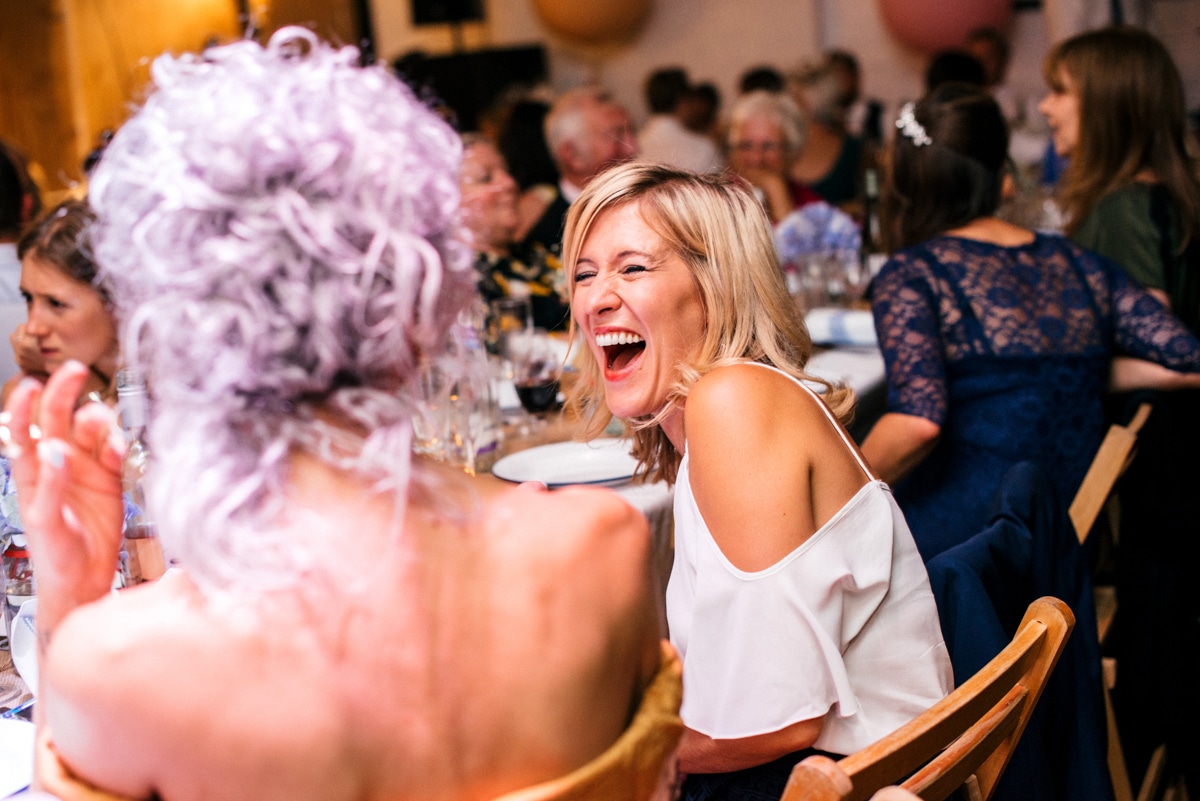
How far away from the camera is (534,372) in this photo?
8.10 ft

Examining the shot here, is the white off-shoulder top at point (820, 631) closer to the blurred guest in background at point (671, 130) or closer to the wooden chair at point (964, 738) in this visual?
the wooden chair at point (964, 738)

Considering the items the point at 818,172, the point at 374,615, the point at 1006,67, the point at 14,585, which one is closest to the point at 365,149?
the point at 374,615

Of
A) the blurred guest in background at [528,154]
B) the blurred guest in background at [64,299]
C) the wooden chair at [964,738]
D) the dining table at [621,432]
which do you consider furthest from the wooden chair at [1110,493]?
the blurred guest in background at [528,154]

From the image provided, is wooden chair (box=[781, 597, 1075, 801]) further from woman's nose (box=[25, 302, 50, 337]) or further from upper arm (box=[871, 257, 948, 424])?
woman's nose (box=[25, 302, 50, 337])

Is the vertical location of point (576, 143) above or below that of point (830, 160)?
above

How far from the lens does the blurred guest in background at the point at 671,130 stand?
19.5ft

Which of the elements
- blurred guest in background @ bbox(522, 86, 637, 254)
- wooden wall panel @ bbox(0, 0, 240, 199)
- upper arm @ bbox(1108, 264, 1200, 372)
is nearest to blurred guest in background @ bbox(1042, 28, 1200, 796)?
upper arm @ bbox(1108, 264, 1200, 372)

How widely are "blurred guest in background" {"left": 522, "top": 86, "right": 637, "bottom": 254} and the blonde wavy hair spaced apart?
10.0ft

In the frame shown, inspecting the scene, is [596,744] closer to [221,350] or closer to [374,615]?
[374,615]

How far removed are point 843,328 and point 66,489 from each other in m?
2.69

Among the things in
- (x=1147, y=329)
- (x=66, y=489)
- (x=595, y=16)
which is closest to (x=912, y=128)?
(x=1147, y=329)

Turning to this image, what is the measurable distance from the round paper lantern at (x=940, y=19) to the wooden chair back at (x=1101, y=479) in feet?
21.1

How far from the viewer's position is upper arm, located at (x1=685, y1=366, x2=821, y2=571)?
1.32 meters

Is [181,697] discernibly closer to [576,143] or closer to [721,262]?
[721,262]
